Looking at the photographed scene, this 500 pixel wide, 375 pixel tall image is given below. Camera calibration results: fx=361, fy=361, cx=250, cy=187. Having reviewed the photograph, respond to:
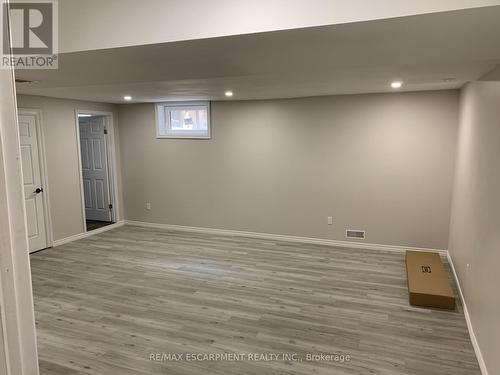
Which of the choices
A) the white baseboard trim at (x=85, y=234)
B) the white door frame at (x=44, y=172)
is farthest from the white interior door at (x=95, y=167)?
the white door frame at (x=44, y=172)

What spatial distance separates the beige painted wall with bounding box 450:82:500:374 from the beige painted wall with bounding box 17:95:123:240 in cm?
557

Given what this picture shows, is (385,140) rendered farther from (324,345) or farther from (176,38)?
(176,38)

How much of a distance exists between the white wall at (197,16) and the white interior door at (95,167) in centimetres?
504

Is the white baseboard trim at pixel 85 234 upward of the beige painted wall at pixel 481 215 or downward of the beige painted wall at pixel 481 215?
downward

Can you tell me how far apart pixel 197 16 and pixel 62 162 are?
16.0 feet

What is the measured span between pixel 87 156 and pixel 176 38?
19.3ft

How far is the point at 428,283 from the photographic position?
3.77 m

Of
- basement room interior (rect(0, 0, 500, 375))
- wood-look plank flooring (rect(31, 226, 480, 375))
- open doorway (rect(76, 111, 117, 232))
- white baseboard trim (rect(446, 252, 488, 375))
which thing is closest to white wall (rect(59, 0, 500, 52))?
basement room interior (rect(0, 0, 500, 375))

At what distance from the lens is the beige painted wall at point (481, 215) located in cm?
242

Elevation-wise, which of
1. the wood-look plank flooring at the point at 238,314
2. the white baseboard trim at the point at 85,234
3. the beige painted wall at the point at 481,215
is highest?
the beige painted wall at the point at 481,215

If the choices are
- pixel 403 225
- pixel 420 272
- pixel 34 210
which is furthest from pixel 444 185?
pixel 34 210

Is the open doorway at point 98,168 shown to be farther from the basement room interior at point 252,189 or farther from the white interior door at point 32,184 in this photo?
the white interior door at point 32,184

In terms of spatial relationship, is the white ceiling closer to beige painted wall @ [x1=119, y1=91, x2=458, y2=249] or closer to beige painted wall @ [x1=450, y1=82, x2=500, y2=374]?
beige painted wall @ [x1=450, y1=82, x2=500, y2=374]

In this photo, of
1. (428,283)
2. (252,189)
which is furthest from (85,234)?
(428,283)
